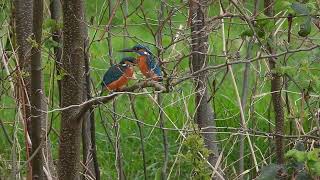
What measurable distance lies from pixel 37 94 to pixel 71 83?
0.19 metres

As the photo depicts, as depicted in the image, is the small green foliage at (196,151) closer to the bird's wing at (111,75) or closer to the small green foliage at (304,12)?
the small green foliage at (304,12)

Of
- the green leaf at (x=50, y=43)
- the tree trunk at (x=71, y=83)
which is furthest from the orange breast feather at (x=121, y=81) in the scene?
the tree trunk at (x=71, y=83)

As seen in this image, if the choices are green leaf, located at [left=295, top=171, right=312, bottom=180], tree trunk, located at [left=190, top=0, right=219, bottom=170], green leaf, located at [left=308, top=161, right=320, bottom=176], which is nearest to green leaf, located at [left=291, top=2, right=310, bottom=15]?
green leaf, located at [left=308, top=161, right=320, bottom=176]

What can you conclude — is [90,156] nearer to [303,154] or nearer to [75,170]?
[75,170]

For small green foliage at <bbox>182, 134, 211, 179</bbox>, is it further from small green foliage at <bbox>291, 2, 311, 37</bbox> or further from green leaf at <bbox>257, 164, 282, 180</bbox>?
small green foliage at <bbox>291, 2, 311, 37</bbox>

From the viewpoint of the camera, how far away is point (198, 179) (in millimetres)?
2578

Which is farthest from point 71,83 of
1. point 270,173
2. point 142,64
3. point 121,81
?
point 121,81

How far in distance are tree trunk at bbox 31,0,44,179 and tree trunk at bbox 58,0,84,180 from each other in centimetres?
9

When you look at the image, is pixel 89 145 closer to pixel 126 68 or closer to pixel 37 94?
pixel 126 68

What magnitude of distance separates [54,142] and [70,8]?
2.79 meters

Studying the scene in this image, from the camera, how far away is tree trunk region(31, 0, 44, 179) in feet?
8.78

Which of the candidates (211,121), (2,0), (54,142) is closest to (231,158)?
(54,142)

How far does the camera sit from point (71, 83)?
270 centimetres

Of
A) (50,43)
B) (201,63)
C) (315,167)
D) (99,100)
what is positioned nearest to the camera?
(315,167)
